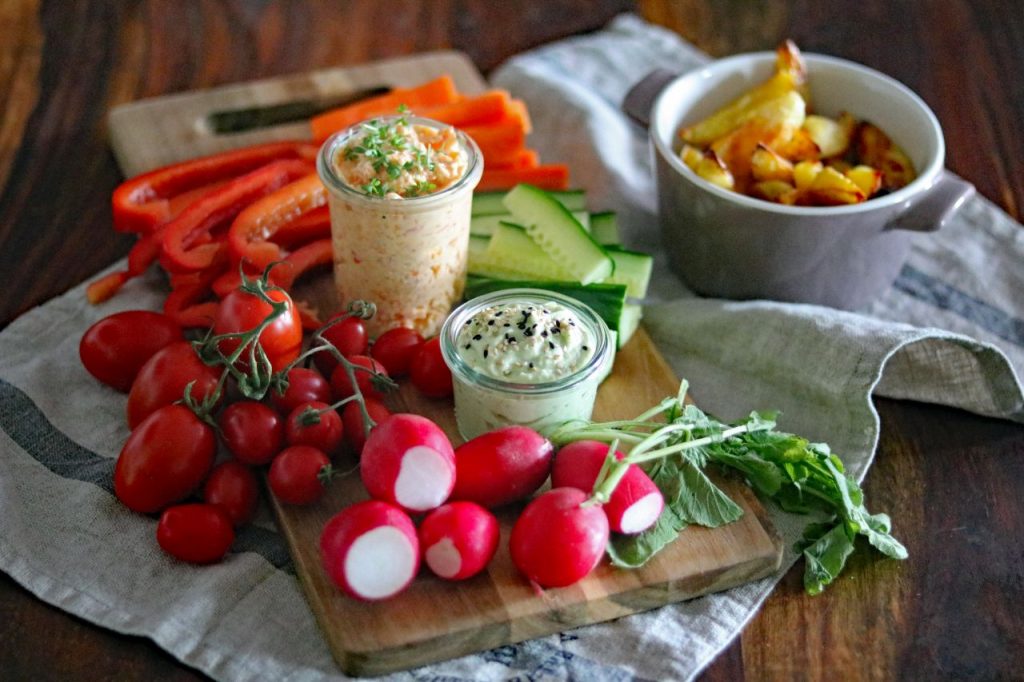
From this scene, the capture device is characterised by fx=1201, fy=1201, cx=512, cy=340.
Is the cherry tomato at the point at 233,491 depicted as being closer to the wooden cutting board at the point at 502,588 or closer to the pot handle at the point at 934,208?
the wooden cutting board at the point at 502,588

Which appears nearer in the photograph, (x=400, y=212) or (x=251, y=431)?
(x=251, y=431)

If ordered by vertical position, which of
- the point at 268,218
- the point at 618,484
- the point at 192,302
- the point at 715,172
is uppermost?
the point at 715,172

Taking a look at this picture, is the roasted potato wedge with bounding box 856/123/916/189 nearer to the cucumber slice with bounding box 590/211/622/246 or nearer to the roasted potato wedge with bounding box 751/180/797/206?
the roasted potato wedge with bounding box 751/180/797/206


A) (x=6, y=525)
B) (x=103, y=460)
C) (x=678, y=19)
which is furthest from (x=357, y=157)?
(x=678, y=19)

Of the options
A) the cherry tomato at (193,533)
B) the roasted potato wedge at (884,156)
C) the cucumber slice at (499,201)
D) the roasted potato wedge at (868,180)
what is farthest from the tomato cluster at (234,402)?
the roasted potato wedge at (884,156)

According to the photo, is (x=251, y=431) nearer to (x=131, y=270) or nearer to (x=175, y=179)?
(x=131, y=270)

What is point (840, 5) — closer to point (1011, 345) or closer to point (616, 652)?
point (1011, 345)

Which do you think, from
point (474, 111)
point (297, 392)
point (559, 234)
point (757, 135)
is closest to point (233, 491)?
point (297, 392)
